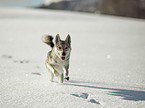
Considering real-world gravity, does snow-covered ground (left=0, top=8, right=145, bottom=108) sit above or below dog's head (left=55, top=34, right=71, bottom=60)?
below

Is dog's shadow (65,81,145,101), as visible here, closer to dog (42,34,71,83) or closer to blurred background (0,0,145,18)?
dog (42,34,71,83)

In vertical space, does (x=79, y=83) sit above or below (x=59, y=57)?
below

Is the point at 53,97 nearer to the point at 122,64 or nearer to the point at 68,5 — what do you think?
the point at 122,64

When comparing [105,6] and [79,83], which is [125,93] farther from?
[105,6]

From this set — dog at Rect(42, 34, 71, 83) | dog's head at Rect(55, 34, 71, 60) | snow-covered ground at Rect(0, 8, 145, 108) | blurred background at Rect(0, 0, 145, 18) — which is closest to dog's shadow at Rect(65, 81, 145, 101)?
snow-covered ground at Rect(0, 8, 145, 108)

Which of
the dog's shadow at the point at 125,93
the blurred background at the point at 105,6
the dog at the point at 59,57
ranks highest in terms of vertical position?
the blurred background at the point at 105,6

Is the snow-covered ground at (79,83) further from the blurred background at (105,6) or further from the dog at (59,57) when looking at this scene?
the blurred background at (105,6)

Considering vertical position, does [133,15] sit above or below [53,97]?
above

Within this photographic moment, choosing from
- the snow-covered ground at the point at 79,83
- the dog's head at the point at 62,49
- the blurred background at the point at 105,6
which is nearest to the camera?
the snow-covered ground at the point at 79,83

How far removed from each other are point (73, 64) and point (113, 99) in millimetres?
1741

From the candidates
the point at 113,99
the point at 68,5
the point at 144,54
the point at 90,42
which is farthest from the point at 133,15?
the point at 113,99

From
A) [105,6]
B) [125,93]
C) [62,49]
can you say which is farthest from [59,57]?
[105,6]

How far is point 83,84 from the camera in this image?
2.64 metres

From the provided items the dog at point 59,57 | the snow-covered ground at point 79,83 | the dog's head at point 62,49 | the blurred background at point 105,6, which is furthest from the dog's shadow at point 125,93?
the blurred background at point 105,6
